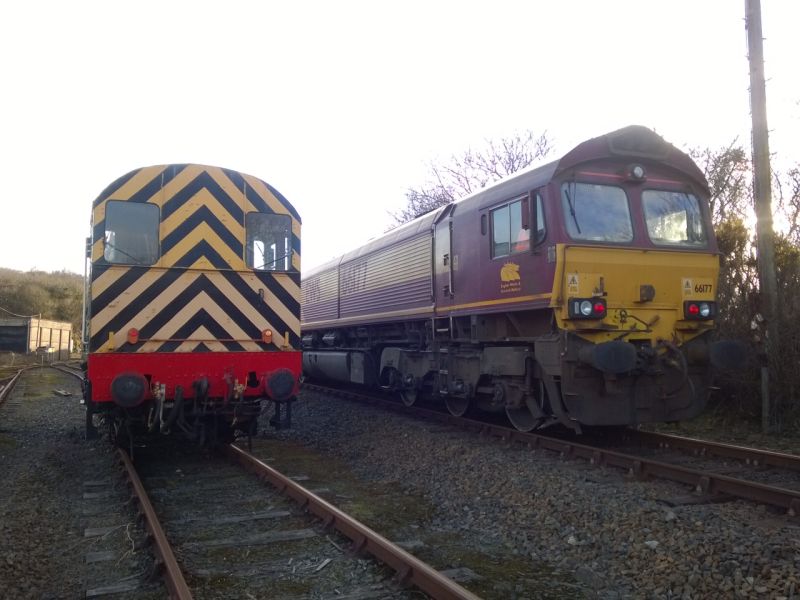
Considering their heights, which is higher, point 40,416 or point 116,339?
point 116,339

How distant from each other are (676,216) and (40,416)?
1206cm

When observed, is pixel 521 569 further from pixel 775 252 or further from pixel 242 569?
pixel 775 252

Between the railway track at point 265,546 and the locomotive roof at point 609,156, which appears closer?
the railway track at point 265,546

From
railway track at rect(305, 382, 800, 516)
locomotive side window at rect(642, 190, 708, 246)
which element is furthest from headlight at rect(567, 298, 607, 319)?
railway track at rect(305, 382, 800, 516)

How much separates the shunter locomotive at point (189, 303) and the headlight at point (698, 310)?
487 cm

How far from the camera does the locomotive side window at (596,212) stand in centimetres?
799

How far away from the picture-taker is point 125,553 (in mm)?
4914

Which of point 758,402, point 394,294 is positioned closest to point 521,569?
point 758,402

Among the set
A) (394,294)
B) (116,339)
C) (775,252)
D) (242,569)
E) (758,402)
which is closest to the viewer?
(242,569)

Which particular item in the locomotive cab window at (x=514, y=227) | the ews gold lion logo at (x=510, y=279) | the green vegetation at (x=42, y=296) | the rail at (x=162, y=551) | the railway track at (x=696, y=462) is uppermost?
the green vegetation at (x=42, y=296)

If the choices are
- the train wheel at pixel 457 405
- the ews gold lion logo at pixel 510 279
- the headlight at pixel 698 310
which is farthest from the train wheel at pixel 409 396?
the headlight at pixel 698 310

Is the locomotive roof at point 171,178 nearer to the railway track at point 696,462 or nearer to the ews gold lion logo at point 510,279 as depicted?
the ews gold lion logo at point 510,279

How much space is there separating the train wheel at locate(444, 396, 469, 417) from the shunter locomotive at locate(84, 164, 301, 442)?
11.6 feet

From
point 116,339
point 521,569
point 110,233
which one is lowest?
point 521,569
